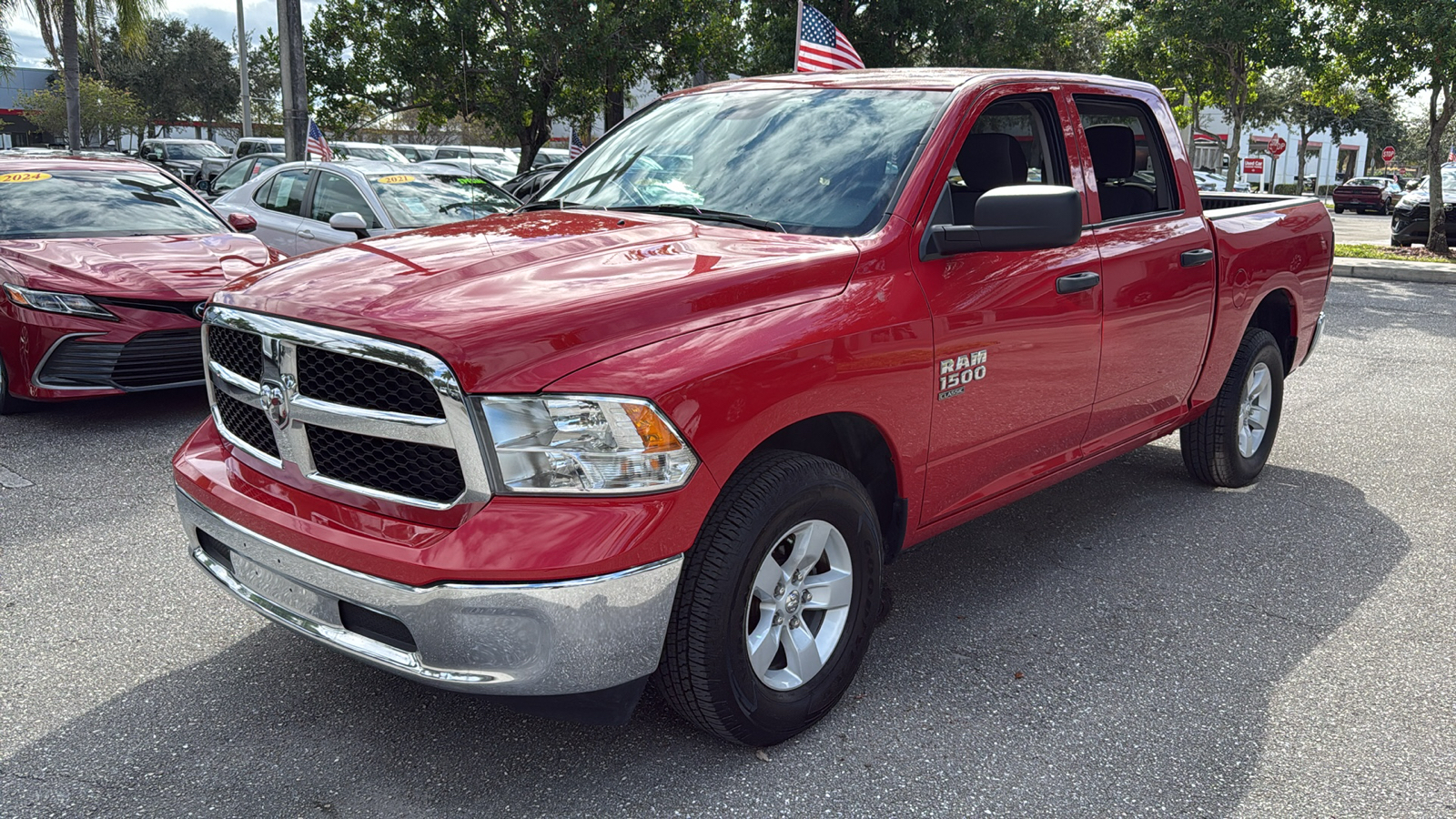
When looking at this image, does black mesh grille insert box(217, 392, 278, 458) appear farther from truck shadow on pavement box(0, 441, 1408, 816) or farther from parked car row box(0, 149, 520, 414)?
parked car row box(0, 149, 520, 414)

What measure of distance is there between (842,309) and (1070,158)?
59.4 inches

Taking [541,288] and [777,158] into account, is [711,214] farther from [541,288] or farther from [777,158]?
[541,288]

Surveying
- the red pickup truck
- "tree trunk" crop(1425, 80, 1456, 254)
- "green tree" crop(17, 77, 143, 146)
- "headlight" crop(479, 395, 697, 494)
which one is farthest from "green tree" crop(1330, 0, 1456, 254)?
"green tree" crop(17, 77, 143, 146)

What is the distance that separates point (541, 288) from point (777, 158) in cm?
122

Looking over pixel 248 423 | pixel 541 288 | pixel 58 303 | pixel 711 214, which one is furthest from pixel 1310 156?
pixel 248 423

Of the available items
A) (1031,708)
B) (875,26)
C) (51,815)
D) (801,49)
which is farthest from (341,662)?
(875,26)

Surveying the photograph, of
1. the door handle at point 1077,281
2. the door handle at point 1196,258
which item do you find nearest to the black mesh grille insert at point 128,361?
the door handle at point 1077,281

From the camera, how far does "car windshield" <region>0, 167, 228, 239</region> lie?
6918 mm

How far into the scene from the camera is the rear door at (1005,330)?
326 cm

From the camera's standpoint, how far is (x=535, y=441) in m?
2.40

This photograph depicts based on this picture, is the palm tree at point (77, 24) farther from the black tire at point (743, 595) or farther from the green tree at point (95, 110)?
the black tire at point (743, 595)

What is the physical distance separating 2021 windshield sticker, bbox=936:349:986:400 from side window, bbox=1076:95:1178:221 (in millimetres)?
1236

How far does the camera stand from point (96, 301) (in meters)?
6.07

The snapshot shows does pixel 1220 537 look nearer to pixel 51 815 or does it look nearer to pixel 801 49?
pixel 51 815
